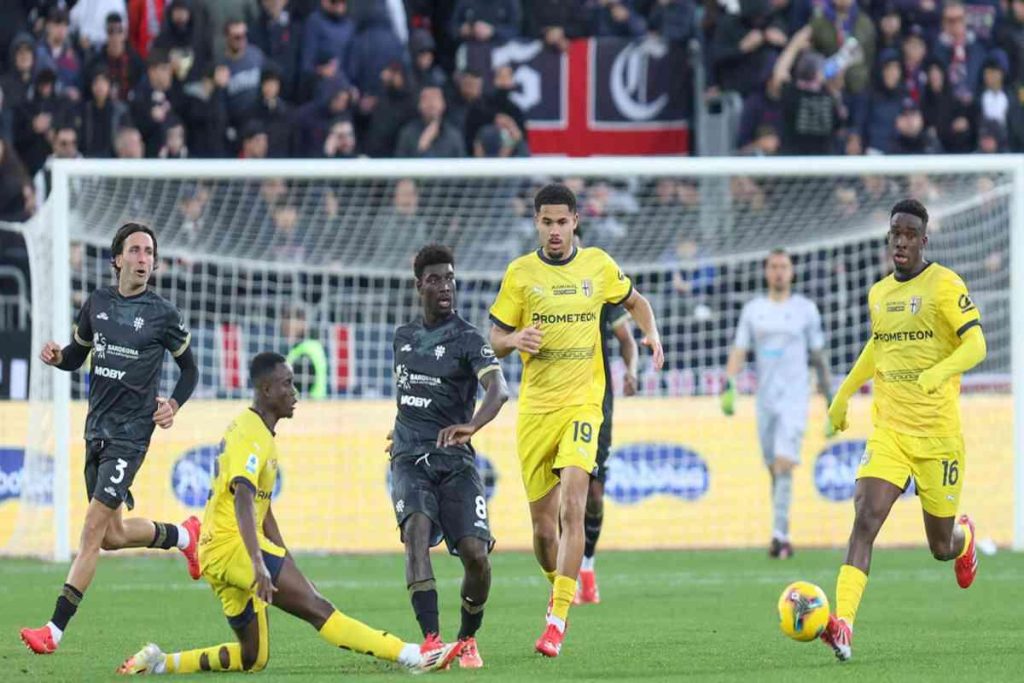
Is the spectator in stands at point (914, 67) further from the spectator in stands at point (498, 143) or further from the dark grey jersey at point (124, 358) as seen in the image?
the dark grey jersey at point (124, 358)

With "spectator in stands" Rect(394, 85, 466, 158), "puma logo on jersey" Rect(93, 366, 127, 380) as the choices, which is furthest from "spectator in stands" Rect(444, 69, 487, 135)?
"puma logo on jersey" Rect(93, 366, 127, 380)

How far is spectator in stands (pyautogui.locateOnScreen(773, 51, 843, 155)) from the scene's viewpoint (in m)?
20.9

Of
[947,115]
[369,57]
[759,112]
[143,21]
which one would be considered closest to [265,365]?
[369,57]

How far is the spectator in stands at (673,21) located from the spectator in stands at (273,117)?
4851 mm

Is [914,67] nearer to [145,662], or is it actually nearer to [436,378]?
[436,378]

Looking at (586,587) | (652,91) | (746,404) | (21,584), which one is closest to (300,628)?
(586,587)

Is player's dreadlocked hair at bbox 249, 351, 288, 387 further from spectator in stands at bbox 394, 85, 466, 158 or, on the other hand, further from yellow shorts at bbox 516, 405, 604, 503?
spectator in stands at bbox 394, 85, 466, 158

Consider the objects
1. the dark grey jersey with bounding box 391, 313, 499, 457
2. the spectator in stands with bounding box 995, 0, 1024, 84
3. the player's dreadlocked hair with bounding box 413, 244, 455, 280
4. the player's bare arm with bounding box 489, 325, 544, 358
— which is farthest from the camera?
the spectator in stands with bounding box 995, 0, 1024, 84

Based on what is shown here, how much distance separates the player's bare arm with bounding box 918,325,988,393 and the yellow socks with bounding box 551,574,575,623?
1988mm

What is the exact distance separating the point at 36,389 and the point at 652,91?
9040 millimetres

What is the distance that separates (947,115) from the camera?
875 inches

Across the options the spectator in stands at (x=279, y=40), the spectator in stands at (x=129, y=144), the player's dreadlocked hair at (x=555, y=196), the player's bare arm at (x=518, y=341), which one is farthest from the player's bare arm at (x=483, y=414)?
the spectator in stands at (x=279, y=40)

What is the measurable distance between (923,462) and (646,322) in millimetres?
1680

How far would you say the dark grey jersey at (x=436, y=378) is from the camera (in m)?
9.30
